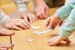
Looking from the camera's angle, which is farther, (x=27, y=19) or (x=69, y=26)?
(x=27, y=19)

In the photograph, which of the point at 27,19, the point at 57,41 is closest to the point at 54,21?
the point at 57,41

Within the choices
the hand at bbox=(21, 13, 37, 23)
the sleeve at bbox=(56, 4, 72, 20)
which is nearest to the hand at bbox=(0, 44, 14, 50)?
the sleeve at bbox=(56, 4, 72, 20)

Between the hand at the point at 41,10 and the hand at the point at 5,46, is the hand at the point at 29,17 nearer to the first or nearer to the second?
the hand at the point at 41,10

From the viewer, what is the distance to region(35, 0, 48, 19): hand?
1.76m

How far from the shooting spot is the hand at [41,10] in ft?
5.76

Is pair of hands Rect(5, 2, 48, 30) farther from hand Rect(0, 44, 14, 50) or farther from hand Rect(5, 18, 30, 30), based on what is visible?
hand Rect(0, 44, 14, 50)

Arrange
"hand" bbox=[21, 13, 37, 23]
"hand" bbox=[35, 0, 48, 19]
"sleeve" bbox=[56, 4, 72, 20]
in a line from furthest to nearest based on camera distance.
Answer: "hand" bbox=[35, 0, 48, 19]
"hand" bbox=[21, 13, 37, 23]
"sleeve" bbox=[56, 4, 72, 20]

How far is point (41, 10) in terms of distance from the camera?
1.82 m

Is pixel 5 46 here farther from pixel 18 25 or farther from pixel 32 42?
pixel 18 25

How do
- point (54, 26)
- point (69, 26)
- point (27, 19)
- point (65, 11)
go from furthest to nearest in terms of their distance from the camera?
point (27, 19), point (54, 26), point (65, 11), point (69, 26)

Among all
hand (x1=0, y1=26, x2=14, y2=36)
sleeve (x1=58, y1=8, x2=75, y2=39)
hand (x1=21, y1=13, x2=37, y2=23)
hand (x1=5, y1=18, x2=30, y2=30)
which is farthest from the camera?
hand (x1=21, y1=13, x2=37, y2=23)

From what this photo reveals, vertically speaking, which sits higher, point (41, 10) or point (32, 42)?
point (41, 10)

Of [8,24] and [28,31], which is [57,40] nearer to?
[28,31]

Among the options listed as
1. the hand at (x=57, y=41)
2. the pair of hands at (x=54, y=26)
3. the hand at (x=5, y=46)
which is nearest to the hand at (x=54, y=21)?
the pair of hands at (x=54, y=26)
